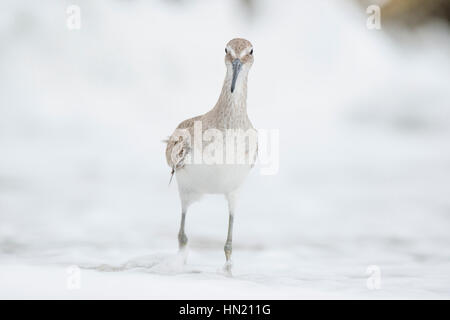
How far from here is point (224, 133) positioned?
584 cm

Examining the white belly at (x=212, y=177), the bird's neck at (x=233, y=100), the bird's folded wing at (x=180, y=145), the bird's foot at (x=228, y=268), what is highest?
the bird's neck at (x=233, y=100)

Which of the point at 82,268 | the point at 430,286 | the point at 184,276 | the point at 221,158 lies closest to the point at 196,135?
the point at 221,158

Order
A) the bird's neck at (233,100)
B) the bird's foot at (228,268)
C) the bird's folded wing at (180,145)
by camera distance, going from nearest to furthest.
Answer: the bird's neck at (233,100), the bird's folded wing at (180,145), the bird's foot at (228,268)

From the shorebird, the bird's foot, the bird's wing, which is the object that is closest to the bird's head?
the shorebird

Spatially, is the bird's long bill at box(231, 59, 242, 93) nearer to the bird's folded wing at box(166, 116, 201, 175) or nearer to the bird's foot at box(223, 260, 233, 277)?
the bird's folded wing at box(166, 116, 201, 175)

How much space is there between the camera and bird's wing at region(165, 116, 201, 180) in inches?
236

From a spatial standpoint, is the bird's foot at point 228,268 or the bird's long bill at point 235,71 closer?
the bird's long bill at point 235,71

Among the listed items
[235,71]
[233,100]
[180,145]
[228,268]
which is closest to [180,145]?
[180,145]

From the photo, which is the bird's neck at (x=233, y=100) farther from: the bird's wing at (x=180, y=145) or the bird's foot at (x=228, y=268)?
the bird's foot at (x=228, y=268)

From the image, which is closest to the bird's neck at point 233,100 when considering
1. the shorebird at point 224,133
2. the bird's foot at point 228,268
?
the shorebird at point 224,133

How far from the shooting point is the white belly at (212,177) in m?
5.82

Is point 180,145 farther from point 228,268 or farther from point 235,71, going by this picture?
point 228,268

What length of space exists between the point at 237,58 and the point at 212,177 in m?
1.08

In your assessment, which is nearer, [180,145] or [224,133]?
[224,133]
